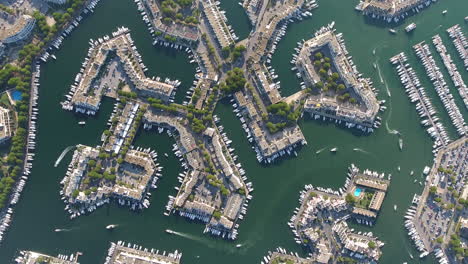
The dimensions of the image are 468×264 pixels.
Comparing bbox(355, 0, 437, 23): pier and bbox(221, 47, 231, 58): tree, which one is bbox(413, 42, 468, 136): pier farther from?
bbox(221, 47, 231, 58): tree

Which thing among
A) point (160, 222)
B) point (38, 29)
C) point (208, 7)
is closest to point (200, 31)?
point (208, 7)

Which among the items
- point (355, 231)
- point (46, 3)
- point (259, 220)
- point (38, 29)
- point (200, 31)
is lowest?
point (259, 220)

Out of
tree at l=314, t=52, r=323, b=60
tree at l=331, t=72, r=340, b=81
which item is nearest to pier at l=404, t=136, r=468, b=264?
tree at l=331, t=72, r=340, b=81

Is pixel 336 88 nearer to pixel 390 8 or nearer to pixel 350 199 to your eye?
pixel 390 8

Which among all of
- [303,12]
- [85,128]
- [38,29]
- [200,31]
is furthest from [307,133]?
[38,29]

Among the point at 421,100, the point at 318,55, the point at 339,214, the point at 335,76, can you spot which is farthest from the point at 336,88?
the point at 339,214

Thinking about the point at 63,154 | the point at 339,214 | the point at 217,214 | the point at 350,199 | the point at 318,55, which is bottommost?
the point at 63,154

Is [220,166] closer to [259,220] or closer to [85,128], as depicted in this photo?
[259,220]

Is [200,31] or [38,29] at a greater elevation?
[200,31]

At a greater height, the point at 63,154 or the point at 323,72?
the point at 323,72

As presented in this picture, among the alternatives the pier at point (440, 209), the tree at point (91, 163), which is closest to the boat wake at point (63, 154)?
the tree at point (91, 163)
